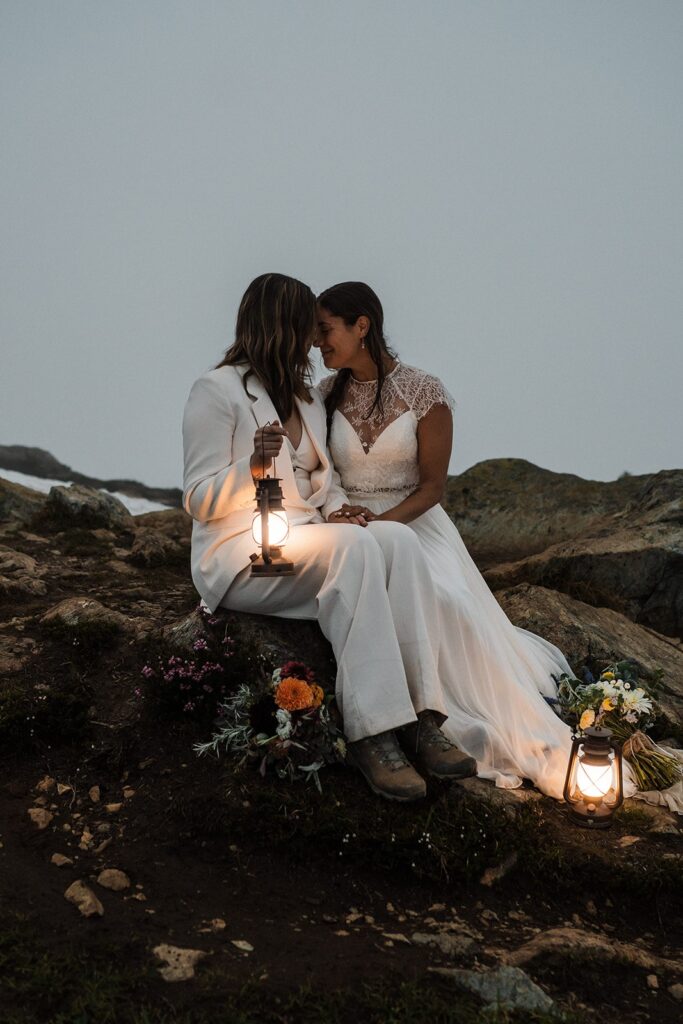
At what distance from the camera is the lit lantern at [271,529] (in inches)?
189

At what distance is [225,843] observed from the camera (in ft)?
14.5

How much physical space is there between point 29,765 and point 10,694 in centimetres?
48

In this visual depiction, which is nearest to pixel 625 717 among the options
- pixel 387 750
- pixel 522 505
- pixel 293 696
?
pixel 387 750

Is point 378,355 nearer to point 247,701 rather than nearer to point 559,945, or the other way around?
point 247,701

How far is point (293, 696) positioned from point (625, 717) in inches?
89.8

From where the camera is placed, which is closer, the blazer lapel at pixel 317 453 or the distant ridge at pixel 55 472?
the blazer lapel at pixel 317 453

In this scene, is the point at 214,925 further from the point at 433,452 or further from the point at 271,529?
the point at 433,452

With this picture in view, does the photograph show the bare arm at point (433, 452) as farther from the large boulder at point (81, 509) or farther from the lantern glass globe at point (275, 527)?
the large boulder at point (81, 509)

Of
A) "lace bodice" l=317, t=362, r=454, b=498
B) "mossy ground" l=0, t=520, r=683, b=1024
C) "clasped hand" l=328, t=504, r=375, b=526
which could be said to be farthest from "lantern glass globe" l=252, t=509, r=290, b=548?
"lace bodice" l=317, t=362, r=454, b=498

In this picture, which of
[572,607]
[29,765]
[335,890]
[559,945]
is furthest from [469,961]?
[572,607]

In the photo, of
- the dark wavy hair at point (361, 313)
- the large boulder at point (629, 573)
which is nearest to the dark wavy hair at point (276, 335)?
the dark wavy hair at point (361, 313)

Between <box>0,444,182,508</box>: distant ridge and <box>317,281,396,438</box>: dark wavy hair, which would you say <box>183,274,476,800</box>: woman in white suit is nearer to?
<box>317,281,396,438</box>: dark wavy hair

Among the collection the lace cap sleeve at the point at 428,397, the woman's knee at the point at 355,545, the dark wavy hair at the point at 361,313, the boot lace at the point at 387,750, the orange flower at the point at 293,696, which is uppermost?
the dark wavy hair at the point at 361,313

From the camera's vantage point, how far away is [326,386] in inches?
259
